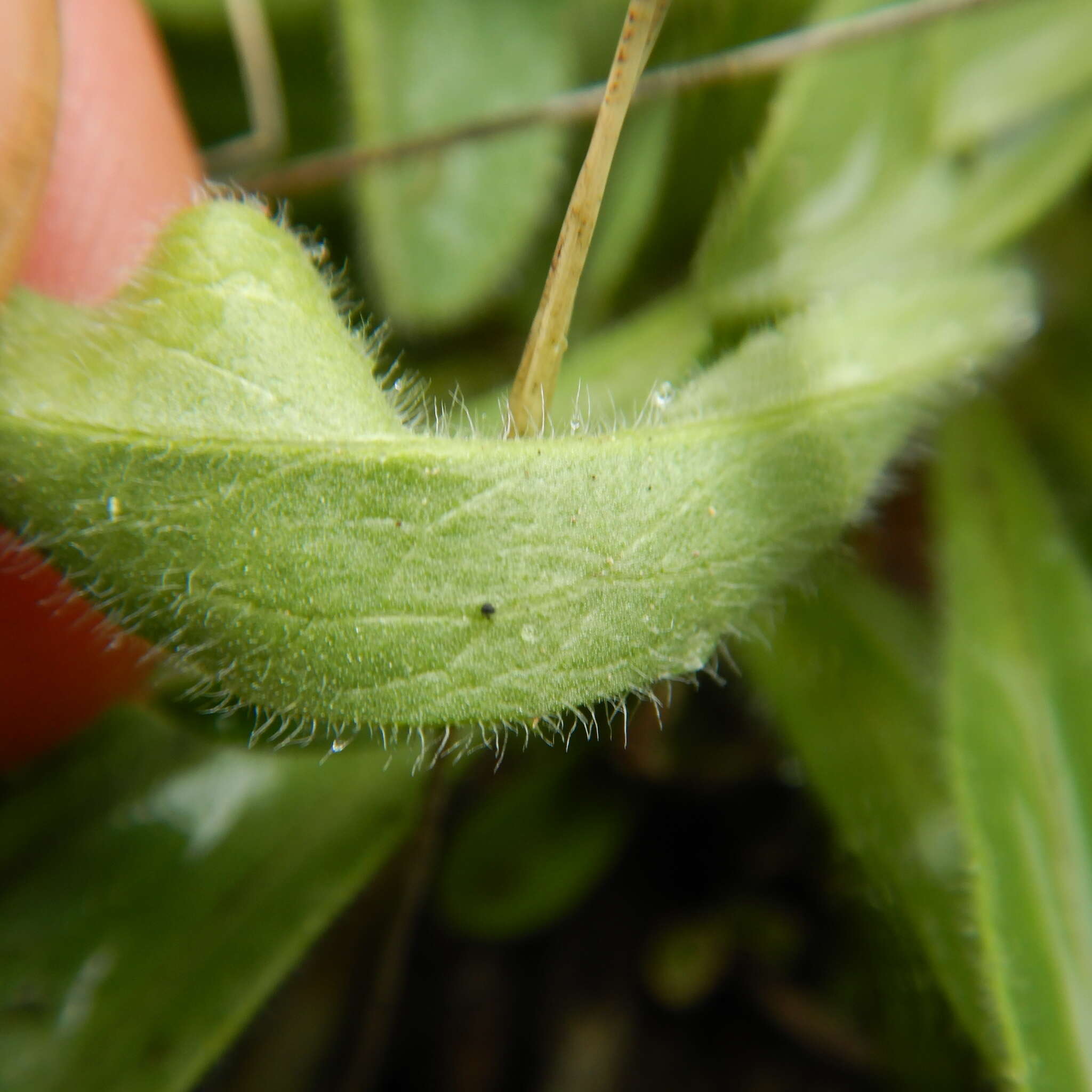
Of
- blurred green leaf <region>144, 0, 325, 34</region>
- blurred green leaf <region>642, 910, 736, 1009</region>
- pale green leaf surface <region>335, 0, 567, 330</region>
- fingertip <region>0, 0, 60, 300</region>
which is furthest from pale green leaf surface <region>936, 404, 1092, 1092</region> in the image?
blurred green leaf <region>144, 0, 325, 34</region>

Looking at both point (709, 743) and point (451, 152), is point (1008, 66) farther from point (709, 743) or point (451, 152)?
point (709, 743)

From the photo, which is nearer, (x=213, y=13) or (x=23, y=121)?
(x=23, y=121)

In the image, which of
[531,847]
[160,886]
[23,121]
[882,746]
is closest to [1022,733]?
[882,746]

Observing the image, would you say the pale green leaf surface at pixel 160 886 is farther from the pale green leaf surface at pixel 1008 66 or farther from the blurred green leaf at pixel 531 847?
the pale green leaf surface at pixel 1008 66

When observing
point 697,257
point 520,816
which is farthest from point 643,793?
point 697,257

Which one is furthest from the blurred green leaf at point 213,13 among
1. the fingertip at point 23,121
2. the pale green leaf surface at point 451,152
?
the fingertip at point 23,121
